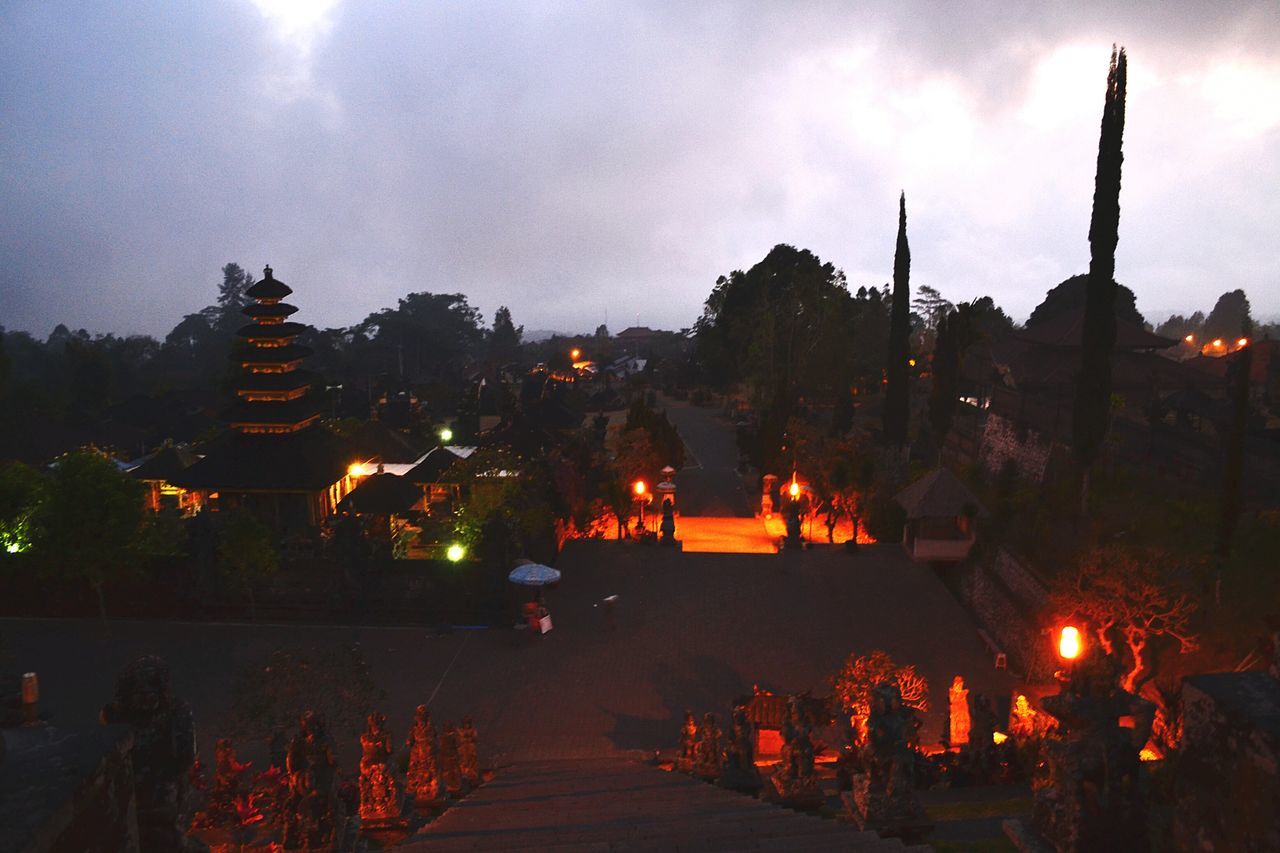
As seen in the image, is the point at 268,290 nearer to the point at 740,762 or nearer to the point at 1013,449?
the point at 740,762

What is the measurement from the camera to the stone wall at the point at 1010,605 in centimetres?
1612

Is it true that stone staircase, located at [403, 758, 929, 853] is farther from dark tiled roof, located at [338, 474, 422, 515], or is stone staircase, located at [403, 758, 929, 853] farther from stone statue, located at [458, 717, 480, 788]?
dark tiled roof, located at [338, 474, 422, 515]

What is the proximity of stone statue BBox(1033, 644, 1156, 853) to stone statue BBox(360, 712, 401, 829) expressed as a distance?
771 cm

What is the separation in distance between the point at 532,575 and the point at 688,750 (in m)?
7.42

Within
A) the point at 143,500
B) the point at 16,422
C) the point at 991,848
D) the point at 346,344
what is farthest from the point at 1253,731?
the point at 346,344

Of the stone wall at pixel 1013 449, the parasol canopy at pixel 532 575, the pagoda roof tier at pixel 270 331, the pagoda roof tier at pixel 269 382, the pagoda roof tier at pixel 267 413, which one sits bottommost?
the parasol canopy at pixel 532 575

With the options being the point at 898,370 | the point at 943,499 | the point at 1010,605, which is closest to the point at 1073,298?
the point at 898,370

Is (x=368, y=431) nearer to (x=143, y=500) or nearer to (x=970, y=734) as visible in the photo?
(x=143, y=500)

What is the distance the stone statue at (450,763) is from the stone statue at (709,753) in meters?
3.54

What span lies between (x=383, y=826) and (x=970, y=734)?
8.76m

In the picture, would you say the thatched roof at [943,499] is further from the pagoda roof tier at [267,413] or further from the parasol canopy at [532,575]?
A: the pagoda roof tier at [267,413]

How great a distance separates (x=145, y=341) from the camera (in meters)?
97.4

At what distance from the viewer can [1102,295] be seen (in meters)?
22.6

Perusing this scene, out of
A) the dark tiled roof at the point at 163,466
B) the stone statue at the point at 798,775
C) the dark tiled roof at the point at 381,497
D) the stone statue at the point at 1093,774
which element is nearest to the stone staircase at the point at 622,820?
the stone statue at the point at 798,775
